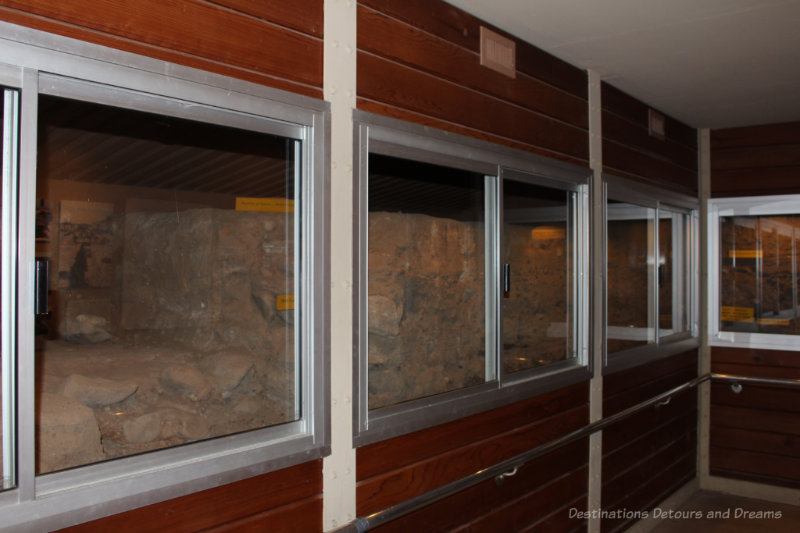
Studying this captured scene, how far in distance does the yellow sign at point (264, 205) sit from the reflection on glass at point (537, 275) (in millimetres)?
1125

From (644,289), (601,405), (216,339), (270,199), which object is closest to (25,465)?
(216,339)

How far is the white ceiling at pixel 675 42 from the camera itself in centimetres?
250

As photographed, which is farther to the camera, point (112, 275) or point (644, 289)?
point (644, 289)

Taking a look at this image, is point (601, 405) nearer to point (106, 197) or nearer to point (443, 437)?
point (443, 437)

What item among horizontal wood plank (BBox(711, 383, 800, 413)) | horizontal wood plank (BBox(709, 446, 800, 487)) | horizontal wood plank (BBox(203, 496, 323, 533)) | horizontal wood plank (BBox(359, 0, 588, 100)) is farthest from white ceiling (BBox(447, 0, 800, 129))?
horizontal wood plank (BBox(709, 446, 800, 487))

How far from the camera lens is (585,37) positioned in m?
2.82

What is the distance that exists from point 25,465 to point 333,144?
1124 millimetres

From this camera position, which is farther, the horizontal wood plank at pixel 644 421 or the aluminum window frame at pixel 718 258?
the aluminum window frame at pixel 718 258

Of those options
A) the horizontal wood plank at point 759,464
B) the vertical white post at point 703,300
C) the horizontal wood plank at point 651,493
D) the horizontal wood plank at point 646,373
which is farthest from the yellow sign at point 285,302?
the horizontal wood plank at point 759,464

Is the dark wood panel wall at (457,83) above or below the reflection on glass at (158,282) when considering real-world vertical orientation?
above

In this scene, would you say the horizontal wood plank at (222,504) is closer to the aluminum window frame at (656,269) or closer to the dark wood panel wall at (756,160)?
the aluminum window frame at (656,269)

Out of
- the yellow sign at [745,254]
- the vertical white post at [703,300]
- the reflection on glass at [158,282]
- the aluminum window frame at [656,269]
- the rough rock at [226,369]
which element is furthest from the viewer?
the vertical white post at [703,300]

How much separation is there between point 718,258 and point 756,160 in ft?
2.40

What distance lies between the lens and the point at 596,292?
336 centimetres
